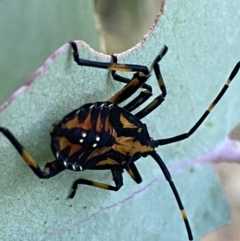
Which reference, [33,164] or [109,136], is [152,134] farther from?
[33,164]

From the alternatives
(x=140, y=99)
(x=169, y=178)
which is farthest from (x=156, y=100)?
(x=169, y=178)

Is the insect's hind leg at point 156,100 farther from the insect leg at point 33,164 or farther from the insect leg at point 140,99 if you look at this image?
the insect leg at point 33,164

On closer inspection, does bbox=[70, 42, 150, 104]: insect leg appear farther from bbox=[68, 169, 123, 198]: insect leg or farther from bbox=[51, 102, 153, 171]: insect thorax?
bbox=[68, 169, 123, 198]: insect leg

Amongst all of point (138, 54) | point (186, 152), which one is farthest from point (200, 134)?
point (138, 54)

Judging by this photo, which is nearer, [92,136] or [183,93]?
[92,136]

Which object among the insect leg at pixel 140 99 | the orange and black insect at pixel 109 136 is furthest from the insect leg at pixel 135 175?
the insect leg at pixel 140 99

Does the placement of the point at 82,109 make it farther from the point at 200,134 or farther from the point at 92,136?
the point at 200,134
